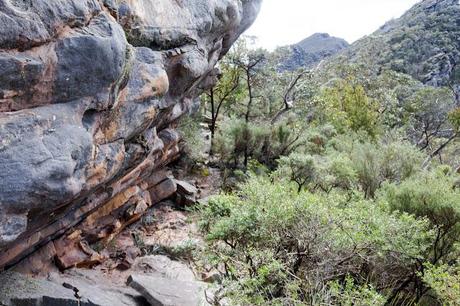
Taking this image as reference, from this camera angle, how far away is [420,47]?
200ft

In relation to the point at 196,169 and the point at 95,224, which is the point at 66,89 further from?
the point at 196,169

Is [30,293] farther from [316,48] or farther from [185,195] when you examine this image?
[316,48]

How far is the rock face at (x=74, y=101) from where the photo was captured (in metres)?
5.59

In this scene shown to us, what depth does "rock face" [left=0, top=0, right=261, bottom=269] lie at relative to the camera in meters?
5.59

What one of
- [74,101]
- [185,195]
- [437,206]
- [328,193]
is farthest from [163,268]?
[437,206]

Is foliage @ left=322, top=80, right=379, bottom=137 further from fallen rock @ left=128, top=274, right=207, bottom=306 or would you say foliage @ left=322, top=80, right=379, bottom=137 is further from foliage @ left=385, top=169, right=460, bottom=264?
fallen rock @ left=128, top=274, right=207, bottom=306

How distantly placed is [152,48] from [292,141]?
15.4 meters

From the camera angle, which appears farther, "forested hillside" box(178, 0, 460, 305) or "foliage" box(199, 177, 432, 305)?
"foliage" box(199, 177, 432, 305)

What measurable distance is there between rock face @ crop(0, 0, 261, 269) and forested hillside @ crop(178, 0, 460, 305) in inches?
120

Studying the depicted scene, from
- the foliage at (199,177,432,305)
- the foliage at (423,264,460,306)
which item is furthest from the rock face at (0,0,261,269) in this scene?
the foliage at (423,264,460,306)

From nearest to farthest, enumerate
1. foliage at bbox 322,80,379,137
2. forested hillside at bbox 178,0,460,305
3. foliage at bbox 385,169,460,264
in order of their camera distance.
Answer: forested hillside at bbox 178,0,460,305 < foliage at bbox 385,169,460,264 < foliage at bbox 322,80,379,137

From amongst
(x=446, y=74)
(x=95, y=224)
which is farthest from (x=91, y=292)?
(x=446, y=74)

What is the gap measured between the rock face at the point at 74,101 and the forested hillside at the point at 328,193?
305 centimetres

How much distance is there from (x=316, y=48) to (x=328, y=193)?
132230 mm
